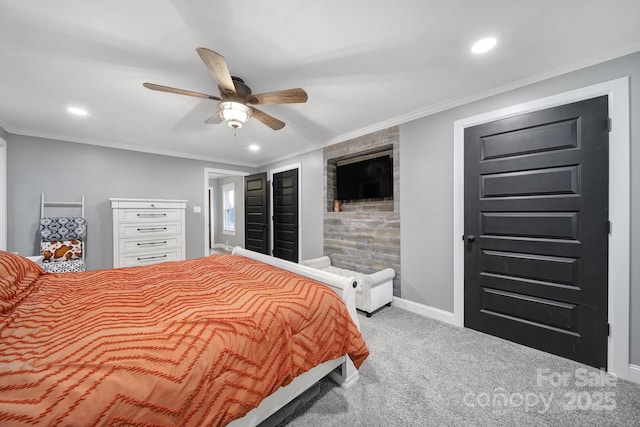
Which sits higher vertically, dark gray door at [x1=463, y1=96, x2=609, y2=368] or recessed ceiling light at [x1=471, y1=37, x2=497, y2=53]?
recessed ceiling light at [x1=471, y1=37, x2=497, y2=53]

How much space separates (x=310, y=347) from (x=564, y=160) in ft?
7.78

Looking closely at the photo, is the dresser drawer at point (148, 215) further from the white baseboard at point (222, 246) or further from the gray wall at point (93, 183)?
the white baseboard at point (222, 246)

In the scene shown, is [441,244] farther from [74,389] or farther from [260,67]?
[74,389]

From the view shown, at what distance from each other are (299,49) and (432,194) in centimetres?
194

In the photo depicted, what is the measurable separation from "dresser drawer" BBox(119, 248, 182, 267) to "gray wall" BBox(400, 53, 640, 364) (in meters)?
3.49

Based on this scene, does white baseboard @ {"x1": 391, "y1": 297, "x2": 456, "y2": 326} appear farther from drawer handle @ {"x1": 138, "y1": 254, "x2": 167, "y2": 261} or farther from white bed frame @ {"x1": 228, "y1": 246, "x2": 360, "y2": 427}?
drawer handle @ {"x1": 138, "y1": 254, "x2": 167, "y2": 261}

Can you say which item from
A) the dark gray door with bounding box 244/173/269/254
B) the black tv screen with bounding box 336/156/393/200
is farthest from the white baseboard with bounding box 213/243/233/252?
the black tv screen with bounding box 336/156/393/200

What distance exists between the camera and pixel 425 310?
2.61m

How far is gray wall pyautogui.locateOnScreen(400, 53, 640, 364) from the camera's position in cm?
220

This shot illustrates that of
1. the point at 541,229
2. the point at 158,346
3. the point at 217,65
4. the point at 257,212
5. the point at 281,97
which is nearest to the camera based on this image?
the point at 158,346

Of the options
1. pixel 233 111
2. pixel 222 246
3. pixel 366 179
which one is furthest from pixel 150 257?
pixel 222 246

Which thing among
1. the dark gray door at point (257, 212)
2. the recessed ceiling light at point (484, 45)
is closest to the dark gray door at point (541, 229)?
the recessed ceiling light at point (484, 45)

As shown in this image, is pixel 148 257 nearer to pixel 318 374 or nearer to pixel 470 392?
pixel 318 374

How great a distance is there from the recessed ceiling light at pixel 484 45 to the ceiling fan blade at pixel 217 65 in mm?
1704
